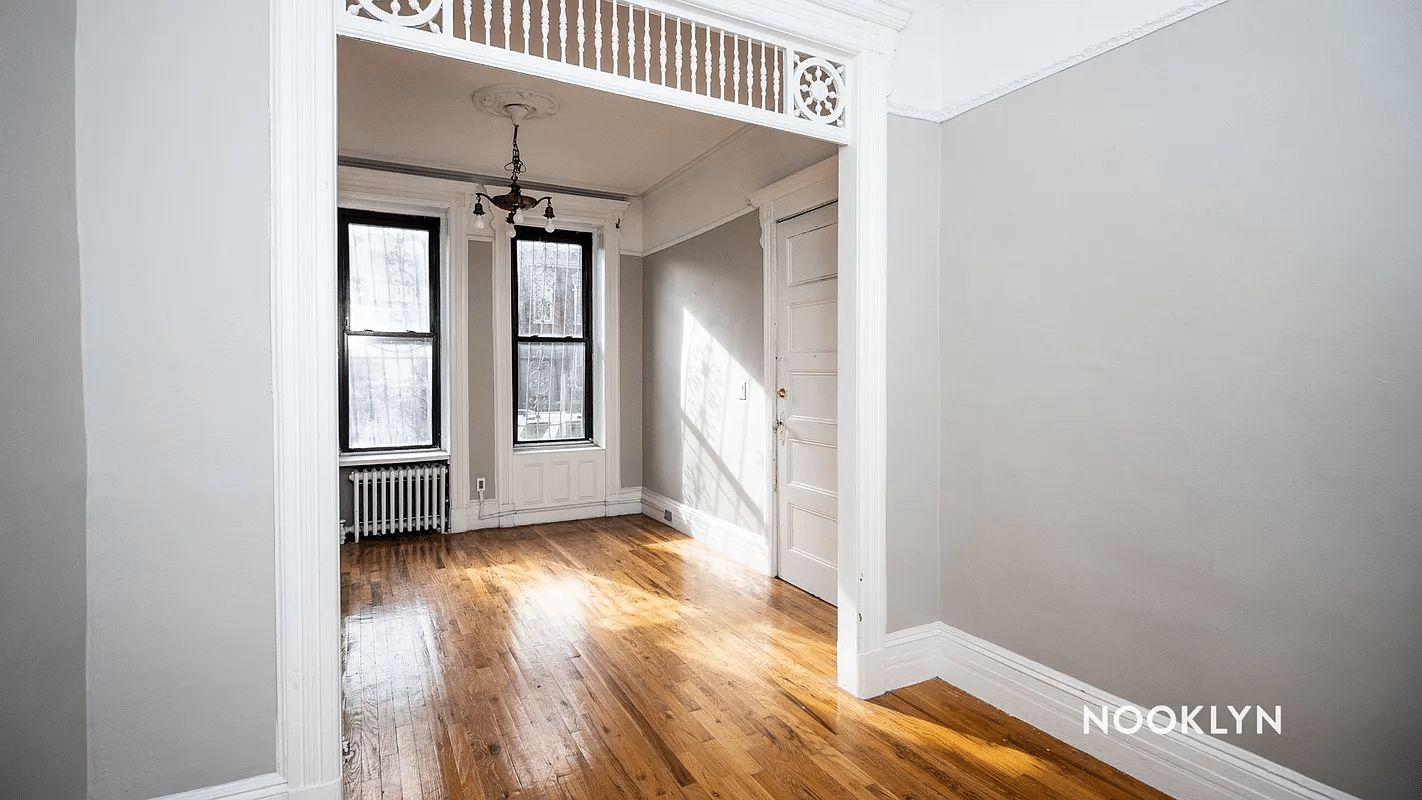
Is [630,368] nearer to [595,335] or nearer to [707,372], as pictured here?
[595,335]

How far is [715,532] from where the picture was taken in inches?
214

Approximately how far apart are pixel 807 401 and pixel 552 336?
3.07m

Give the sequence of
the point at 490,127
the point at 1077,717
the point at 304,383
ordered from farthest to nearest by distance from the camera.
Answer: the point at 490,127 < the point at 1077,717 < the point at 304,383

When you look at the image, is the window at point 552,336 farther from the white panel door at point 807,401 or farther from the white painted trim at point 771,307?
the white panel door at point 807,401

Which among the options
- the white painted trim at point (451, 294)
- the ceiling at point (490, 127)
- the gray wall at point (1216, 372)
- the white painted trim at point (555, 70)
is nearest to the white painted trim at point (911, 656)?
the gray wall at point (1216, 372)

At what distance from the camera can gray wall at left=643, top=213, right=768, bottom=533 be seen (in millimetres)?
4961

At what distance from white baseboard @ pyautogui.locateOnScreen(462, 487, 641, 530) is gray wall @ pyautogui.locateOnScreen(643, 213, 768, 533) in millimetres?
321

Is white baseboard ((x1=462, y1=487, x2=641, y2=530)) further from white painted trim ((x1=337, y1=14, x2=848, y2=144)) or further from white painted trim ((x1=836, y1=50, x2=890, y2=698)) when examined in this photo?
white painted trim ((x1=337, y1=14, x2=848, y2=144))

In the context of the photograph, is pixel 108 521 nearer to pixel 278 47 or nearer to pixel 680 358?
pixel 278 47

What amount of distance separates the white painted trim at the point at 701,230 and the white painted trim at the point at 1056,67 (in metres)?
1.91

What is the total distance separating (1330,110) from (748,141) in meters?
3.46

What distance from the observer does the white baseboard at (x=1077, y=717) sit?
2.07 metres

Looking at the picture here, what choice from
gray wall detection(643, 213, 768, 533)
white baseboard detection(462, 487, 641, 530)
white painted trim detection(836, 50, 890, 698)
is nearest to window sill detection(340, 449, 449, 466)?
white baseboard detection(462, 487, 641, 530)

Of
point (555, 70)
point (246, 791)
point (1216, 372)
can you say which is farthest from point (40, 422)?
point (1216, 372)
